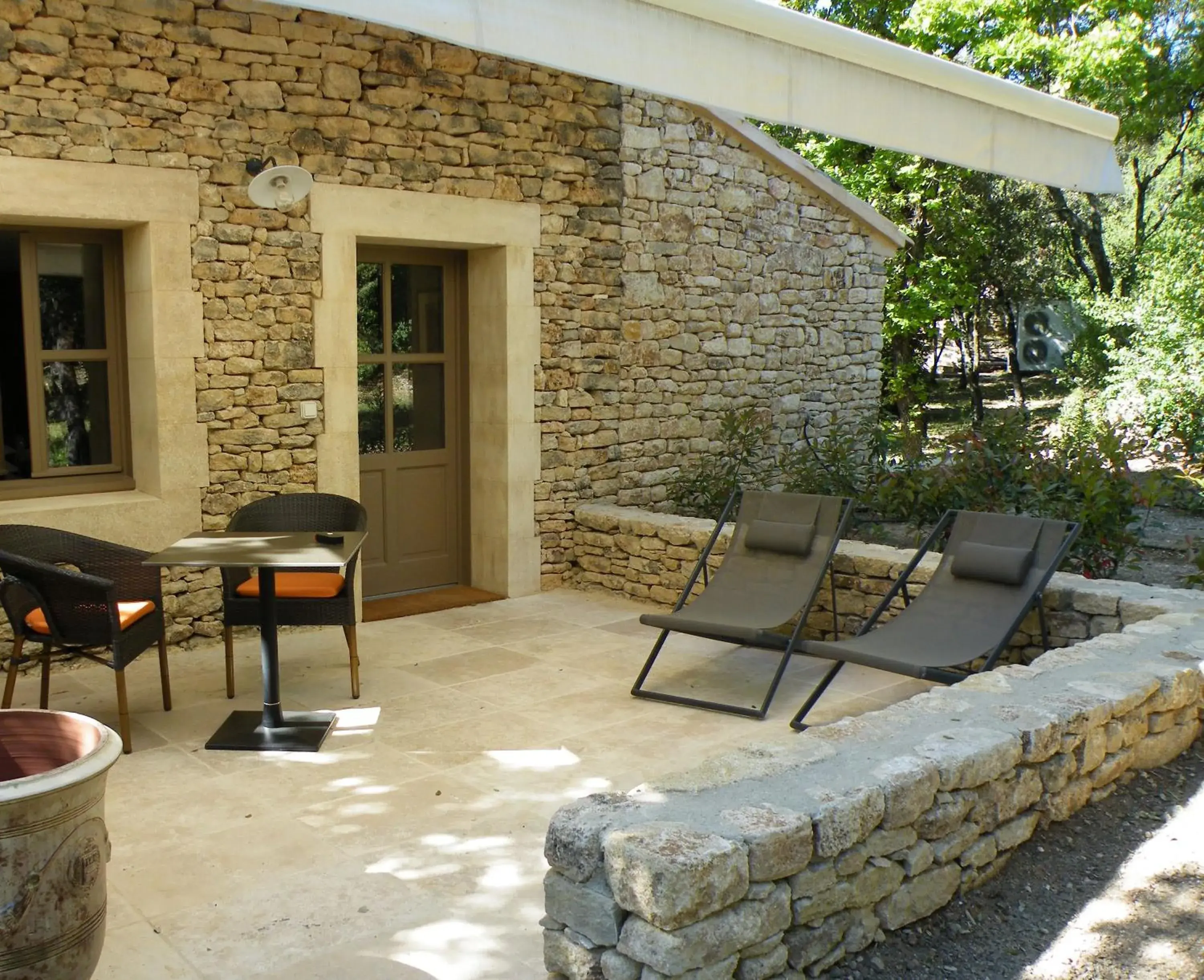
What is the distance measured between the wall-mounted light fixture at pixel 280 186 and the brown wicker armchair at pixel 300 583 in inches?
58.2

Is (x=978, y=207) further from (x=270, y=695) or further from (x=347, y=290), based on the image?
(x=270, y=695)

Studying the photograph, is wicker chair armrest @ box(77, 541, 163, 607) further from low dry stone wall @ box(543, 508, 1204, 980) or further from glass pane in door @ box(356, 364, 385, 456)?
low dry stone wall @ box(543, 508, 1204, 980)

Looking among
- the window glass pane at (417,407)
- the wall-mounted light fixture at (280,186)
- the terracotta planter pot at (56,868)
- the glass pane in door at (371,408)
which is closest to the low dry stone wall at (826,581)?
the window glass pane at (417,407)

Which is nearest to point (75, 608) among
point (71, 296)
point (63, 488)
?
point (63, 488)

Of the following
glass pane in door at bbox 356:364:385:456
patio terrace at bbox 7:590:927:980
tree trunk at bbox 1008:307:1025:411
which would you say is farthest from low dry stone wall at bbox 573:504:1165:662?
tree trunk at bbox 1008:307:1025:411

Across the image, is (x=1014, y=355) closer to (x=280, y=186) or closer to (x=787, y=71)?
(x=787, y=71)

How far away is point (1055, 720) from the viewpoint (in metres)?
3.46

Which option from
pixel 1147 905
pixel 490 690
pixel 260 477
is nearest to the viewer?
pixel 1147 905

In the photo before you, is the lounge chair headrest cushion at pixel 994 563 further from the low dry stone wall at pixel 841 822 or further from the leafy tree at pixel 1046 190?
the leafy tree at pixel 1046 190

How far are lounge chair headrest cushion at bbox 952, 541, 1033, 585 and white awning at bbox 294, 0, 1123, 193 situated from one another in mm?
Answer: 1851

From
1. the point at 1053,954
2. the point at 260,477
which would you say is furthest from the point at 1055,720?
the point at 260,477

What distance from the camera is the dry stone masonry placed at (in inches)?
97.3

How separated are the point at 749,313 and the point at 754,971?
6.51m

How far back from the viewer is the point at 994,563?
511 centimetres
